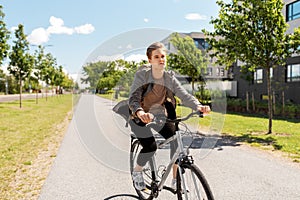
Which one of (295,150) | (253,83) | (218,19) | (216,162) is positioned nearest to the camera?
(216,162)

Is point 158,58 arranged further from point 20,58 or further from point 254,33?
point 20,58

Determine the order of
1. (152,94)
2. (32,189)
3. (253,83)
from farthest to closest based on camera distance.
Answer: (253,83) < (32,189) < (152,94)

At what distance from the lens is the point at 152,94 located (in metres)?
3.58

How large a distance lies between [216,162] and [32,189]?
140 inches

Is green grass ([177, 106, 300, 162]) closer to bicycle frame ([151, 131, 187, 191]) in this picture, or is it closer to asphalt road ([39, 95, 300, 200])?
asphalt road ([39, 95, 300, 200])

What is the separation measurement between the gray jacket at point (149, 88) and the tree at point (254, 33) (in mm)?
7189

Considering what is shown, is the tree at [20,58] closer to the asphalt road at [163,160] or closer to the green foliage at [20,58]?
the green foliage at [20,58]

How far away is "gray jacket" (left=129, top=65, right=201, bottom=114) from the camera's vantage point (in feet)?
11.3

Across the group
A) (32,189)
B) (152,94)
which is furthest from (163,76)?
(32,189)

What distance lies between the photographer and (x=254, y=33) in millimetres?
10062

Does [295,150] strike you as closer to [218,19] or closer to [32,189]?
[218,19]

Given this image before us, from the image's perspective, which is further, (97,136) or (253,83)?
(253,83)

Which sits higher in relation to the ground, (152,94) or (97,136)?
(152,94)

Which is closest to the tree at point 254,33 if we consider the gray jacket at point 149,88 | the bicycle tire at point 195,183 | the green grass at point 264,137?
the green grass at point 264,137
